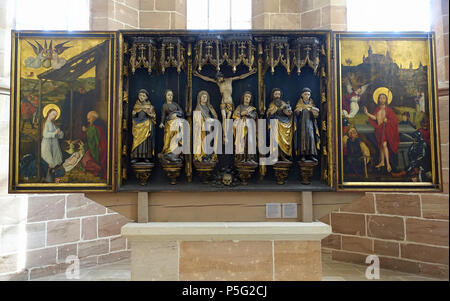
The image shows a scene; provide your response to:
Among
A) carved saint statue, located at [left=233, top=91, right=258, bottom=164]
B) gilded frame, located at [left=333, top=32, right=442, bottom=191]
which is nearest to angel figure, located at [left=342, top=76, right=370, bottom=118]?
gilded frame, located at [left=333, top=32, right=442, bottom=191]

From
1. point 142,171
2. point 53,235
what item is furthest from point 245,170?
point 53,235

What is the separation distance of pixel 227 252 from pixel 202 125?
1251mm

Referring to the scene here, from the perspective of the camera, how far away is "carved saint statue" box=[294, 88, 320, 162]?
3.38m

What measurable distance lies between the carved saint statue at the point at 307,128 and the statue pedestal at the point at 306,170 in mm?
36

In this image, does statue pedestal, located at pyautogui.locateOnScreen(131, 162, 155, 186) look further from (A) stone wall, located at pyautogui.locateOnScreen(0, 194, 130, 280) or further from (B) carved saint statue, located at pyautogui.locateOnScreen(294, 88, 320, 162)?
(A) stone wall, located at pyautogui.locateOnScreen(0, 194, 130, 280)

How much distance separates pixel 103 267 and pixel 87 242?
423 millimetres

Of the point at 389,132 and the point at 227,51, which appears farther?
the point at 227,51

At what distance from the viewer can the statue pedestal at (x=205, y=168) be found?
3402mm

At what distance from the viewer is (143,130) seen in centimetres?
340

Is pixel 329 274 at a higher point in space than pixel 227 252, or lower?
lower

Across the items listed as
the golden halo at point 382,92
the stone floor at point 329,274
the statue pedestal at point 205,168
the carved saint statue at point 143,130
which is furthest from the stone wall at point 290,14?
the stone floor at point 329,274

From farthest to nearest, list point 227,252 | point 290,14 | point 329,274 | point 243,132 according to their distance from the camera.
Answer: point 290,14, point 329,274, point 243,132, point 227,252

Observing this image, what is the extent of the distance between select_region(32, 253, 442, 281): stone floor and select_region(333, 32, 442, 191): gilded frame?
65.2 inches
